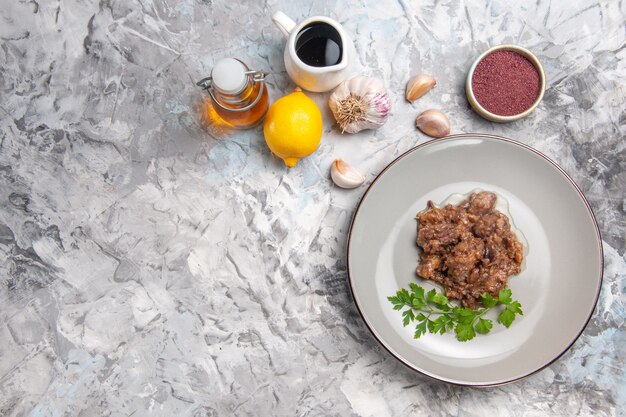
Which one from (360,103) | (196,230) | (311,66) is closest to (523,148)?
(360,103)

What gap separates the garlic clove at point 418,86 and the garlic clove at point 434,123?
0.15 feet

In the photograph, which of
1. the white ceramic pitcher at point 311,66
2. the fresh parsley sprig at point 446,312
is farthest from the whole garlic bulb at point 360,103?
the fresh parsley sprig at point 446,312

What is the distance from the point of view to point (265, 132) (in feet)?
3.90

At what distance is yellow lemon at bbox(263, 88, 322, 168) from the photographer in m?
1.14

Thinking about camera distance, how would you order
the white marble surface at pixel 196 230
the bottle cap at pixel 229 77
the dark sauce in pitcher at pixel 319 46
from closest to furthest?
the bottle cap at pixel 229 77, the dark sauce in pitcher at pixel 319 46, the white marble surface at pixel 196 230

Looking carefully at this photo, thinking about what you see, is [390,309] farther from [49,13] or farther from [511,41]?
[49,13]

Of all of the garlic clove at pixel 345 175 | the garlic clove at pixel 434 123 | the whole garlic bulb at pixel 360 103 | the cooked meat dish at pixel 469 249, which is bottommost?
the cooked meat dish at pixel 469 249

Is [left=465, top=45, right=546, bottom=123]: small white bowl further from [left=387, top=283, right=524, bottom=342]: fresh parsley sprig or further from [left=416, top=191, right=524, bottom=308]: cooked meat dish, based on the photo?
[left=387, top=283, right=524, bottom=342]: fresh parsley sprig

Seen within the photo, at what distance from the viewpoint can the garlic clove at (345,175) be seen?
4.05ft

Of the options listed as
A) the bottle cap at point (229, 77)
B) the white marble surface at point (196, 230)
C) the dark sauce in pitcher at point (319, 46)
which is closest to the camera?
the bottle cap at point (229, 77)

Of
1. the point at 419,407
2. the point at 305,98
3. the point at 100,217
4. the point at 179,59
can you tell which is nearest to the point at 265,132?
the point at 305,98

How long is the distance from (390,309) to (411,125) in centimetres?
44

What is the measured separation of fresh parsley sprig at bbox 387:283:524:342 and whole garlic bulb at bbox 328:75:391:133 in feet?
1.27

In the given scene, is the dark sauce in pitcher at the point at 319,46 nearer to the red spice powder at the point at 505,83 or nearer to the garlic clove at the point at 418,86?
the garlic clove at the point at 418,86
